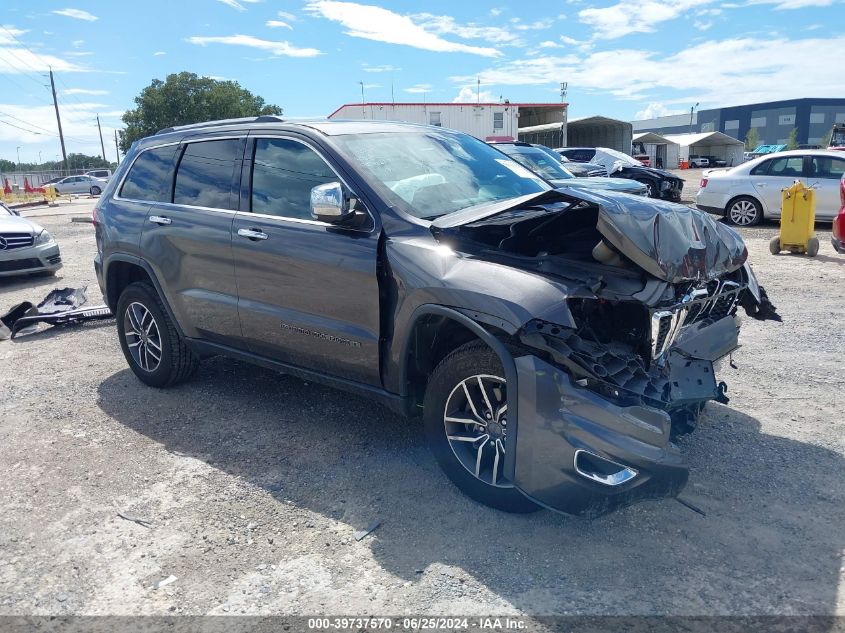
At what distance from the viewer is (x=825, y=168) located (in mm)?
13125

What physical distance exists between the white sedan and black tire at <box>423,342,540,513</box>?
12369 millimetres

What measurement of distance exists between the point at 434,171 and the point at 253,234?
1.19 metres

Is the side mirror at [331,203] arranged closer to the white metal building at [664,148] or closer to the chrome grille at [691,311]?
the chrome grille at [691,311]

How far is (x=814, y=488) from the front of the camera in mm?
3502

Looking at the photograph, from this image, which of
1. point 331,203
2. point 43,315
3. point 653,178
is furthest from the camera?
point 653,178

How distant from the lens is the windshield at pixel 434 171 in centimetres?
384

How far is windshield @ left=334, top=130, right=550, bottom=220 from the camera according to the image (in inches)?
151

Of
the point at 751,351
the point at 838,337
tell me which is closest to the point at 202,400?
the point at 751,351

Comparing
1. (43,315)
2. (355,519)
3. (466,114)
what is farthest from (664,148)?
(355,519)

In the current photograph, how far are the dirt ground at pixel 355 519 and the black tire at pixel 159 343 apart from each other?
15 centimetres

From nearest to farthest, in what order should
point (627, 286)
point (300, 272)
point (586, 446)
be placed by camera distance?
point (586, 446), point (627, 286), point (300, 272)

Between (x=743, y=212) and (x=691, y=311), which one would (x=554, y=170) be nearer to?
(x=743, y=212)

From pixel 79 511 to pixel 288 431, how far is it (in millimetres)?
1312

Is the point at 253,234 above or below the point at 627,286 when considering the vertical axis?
above
